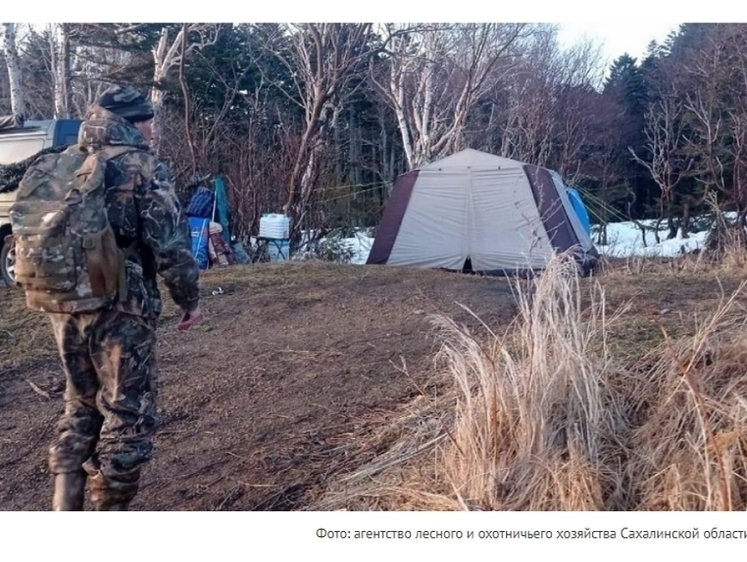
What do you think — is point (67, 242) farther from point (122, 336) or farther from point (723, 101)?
point (723, 101)

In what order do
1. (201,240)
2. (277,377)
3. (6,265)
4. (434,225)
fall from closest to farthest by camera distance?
1. (277,377)
2. (6,265)
3. (201,240)
4. (434,225)

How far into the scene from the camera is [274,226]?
Result: 31.1ft

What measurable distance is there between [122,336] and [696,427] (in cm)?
186

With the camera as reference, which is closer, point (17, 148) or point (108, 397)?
point (108, 397)

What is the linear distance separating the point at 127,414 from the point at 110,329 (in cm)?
28

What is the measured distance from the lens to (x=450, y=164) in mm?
9969

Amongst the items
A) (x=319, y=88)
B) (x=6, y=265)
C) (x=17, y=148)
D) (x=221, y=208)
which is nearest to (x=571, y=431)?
(x=6, y=265)

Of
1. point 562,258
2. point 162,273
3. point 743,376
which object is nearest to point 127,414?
point 162,273

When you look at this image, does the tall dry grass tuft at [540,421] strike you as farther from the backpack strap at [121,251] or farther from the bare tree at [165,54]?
the bare tree at [165,54]

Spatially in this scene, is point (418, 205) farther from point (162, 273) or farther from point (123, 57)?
point (123, 57)

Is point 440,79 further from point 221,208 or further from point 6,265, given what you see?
point 6,265

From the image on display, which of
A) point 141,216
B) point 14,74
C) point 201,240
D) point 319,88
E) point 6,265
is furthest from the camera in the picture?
point 14,74

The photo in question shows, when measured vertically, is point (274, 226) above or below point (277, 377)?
above

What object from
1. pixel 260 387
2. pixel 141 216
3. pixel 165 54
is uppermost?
pixel 165 54
